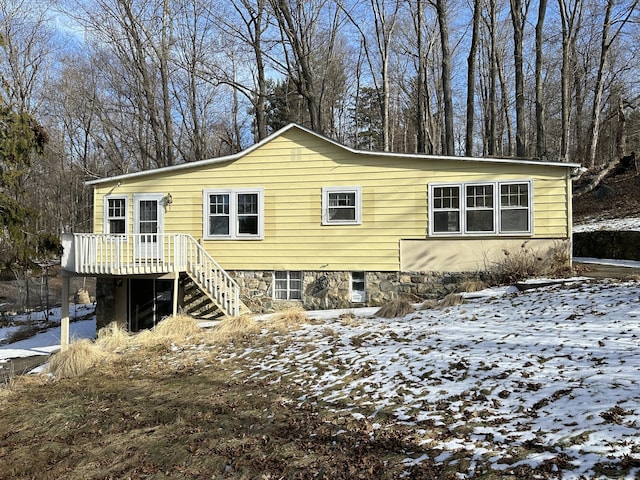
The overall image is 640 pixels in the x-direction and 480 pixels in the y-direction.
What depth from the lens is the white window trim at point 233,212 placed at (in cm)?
1257

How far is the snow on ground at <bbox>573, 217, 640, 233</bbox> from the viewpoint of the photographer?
14.8 m

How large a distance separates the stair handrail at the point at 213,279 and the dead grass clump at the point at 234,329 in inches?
51.7

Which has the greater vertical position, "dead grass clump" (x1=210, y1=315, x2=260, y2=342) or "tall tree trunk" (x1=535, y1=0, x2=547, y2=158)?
"tall tree trunk" (x1=535, y1=0, x2=547, y2=158)

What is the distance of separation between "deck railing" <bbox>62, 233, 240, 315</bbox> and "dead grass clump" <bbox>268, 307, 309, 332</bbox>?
178 centimetres

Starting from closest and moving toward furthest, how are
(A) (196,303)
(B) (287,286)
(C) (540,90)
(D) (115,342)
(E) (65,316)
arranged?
(D) (115,342)
(E) (65,316)
(B) (287,286)
(A) (196,303)
(C) (540,90)

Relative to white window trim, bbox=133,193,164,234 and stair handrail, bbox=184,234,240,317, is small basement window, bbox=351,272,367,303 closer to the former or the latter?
stair handrail, bbox=184,234,240,317

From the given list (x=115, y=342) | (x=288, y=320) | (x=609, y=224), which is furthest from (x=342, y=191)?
(x=609, y=224)

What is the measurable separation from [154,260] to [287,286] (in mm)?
3625

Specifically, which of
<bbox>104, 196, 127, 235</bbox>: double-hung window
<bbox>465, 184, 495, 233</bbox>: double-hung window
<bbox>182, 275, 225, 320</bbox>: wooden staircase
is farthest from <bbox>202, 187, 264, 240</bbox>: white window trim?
<bbox>465, 184, 495, 233</bbox>: double-hung window

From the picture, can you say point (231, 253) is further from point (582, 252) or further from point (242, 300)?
point (582, 252)

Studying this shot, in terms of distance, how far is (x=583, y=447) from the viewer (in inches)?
136

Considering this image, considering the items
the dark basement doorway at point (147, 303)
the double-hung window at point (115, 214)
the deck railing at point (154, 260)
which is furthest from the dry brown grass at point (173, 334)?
the double-hung window at point (115, 214)

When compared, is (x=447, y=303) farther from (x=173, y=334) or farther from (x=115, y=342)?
(x=115, y=342)

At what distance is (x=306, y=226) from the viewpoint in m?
12.3
